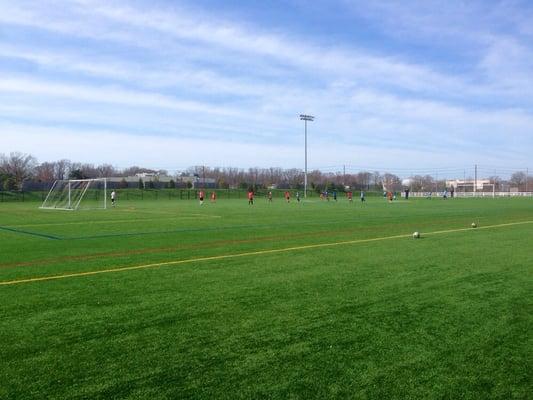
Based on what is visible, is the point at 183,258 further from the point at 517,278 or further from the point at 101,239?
the point at 517,278

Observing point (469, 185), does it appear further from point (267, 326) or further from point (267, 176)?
point (267, 326)

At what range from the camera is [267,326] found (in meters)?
5.52

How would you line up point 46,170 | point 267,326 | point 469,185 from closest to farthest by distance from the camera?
point 267,326, point 46,170, point 469,185

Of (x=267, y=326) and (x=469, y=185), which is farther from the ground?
(x=469, y=185)

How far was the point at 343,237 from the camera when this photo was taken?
15539 mm

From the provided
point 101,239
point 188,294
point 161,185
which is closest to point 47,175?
point 161,185

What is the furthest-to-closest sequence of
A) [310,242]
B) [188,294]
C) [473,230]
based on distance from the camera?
[473,230]
[310,242]
[188,294]

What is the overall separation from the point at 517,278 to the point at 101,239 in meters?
12.1

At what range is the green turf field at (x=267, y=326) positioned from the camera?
400 centimetres

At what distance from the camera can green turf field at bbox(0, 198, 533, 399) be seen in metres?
4.00

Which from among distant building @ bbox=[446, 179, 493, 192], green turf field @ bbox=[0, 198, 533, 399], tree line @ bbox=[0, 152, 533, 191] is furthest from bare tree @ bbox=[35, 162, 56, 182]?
green turf field @ bbox=[0, 198, 533, 399]

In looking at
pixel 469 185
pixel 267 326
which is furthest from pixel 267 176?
pixel 267 326

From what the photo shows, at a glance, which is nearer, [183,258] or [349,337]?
[349,337]

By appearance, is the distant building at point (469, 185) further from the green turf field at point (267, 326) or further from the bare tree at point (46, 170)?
the green turf field at point (267, 326)
